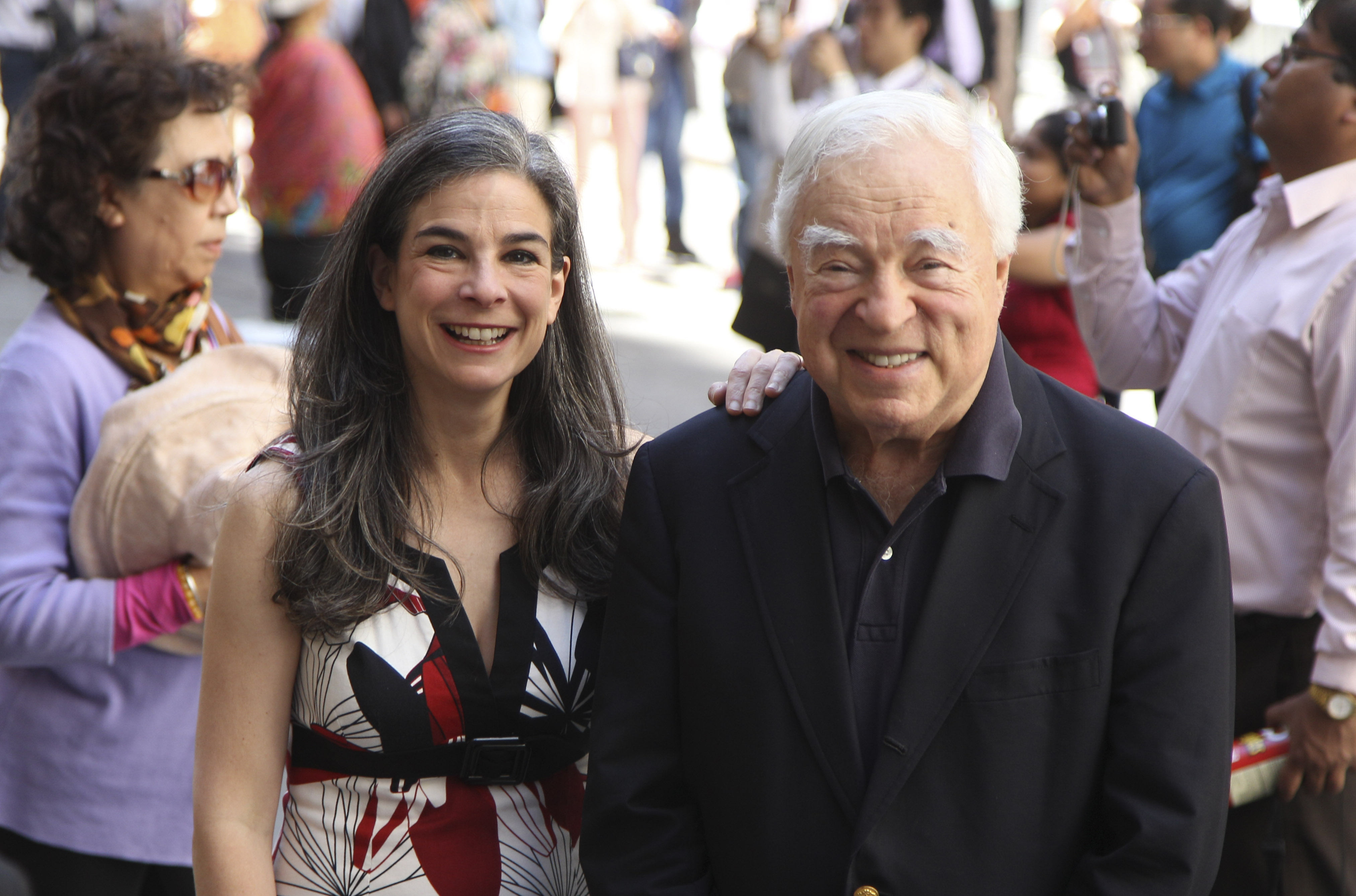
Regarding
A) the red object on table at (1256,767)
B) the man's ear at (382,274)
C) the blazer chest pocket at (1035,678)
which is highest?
the man's ear at (382,274)

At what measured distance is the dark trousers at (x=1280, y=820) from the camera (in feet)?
9.23

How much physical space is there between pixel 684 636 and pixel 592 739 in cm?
23

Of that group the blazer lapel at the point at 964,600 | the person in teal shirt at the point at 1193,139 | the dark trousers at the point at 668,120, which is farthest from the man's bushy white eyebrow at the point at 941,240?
the dark trousers at the point at 668,120

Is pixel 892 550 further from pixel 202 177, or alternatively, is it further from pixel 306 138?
pixel 306 138

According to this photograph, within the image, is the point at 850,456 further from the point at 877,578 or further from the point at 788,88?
the point at 788,88

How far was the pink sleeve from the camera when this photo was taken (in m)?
2.54

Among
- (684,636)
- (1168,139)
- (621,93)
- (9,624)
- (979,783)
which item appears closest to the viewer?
(979,783)

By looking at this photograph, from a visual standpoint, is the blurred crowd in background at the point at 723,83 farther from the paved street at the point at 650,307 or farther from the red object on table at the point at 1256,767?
the red object on table at the point at 1256,767

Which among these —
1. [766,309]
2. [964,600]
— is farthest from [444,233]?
[766,309]

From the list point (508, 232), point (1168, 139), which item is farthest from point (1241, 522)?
point (1168, 139)

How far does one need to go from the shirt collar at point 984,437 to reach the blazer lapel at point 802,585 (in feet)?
0.10

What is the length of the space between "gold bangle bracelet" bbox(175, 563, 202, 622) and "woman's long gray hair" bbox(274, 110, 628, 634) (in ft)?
1.51

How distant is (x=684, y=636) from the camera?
1.93 metres

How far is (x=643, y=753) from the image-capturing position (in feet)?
6.44
